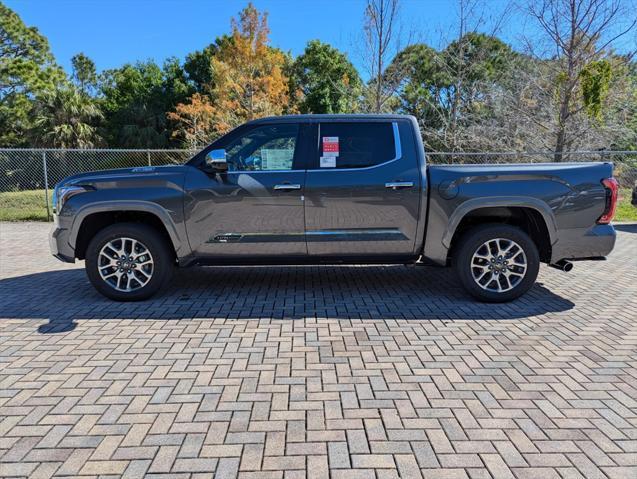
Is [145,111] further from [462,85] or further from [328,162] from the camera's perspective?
[328,162]

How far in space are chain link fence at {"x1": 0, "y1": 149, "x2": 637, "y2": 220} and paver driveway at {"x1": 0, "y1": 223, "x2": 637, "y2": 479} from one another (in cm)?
719

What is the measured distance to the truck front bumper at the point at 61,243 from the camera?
Result: 4.96 metres

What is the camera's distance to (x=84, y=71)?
49750 mm

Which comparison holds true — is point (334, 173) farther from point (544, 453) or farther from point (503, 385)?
point (544, 453)

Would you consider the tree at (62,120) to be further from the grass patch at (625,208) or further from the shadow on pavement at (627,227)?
the shadow on pavement at (627,227)

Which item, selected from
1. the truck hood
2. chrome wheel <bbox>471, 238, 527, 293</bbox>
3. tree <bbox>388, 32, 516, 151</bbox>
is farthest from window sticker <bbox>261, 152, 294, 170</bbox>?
tree <bbox>388, 32, 516, 151</bbox>

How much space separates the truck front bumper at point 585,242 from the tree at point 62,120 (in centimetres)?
3063

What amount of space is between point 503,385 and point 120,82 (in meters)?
42.4

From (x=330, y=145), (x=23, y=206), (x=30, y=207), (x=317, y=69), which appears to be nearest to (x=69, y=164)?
(x=23, y=206)

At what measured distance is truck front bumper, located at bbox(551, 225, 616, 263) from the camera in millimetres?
4812

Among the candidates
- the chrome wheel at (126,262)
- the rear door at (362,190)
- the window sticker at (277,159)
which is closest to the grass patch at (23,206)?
the chrome wheel at (126,262)

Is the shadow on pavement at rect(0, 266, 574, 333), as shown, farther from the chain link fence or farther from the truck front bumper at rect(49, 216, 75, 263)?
the chain link fence

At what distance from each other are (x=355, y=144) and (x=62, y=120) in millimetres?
30023

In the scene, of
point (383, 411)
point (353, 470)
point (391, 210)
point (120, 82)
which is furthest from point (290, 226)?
point (120, 82)
